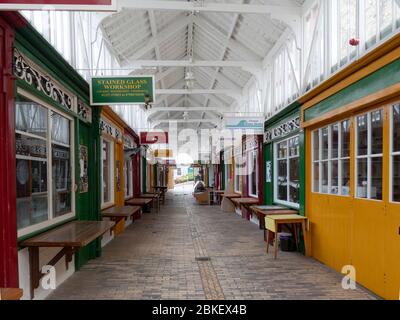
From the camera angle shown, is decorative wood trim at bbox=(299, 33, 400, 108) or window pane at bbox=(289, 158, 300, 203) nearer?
decorative wood trim at bbox=(299, 33, 400, 108)

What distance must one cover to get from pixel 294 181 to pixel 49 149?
531 cm

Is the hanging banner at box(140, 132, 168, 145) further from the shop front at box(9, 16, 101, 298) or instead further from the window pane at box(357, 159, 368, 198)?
the window pane at box(357, 159, 368, 198)

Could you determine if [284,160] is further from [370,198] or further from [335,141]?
[370,198]

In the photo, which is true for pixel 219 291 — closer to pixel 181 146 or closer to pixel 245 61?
pixel 245 61

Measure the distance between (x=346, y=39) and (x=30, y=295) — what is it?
18.5 ft

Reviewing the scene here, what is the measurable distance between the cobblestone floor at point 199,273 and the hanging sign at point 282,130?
2.60m

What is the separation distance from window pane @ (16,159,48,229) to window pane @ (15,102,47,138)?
0.39m

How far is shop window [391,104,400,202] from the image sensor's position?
4.18 m

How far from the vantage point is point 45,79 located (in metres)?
4.71

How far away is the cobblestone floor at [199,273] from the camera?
4.82m

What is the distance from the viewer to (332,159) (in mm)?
6105

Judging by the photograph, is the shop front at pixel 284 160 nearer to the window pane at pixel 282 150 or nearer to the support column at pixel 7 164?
the window pane at pixel 282 150

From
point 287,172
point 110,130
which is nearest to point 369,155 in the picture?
point 287,172

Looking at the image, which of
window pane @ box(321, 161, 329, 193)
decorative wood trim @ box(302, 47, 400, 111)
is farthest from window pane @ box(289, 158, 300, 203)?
decorative wood trim @ box(302, 47, 400, 111)
